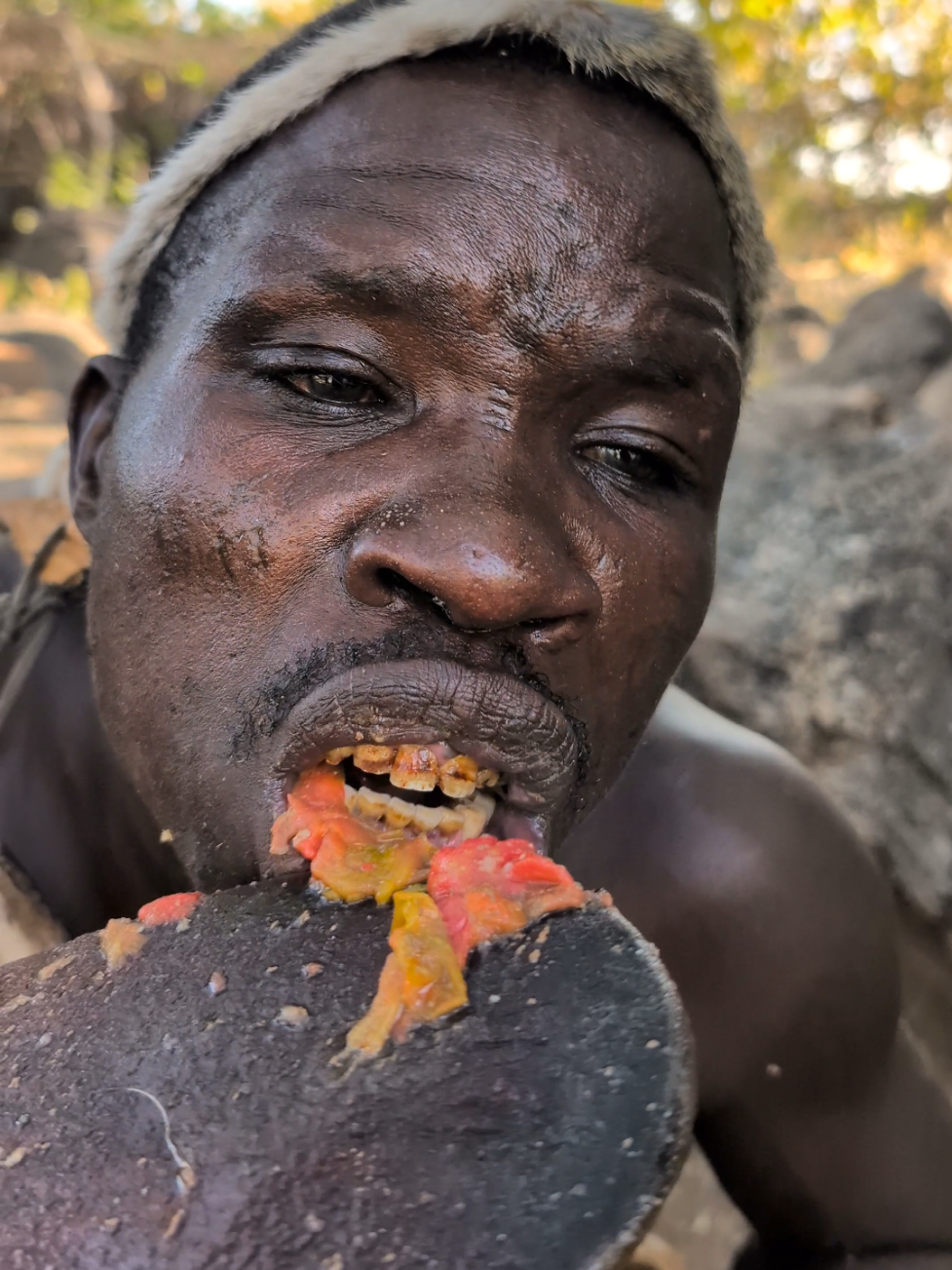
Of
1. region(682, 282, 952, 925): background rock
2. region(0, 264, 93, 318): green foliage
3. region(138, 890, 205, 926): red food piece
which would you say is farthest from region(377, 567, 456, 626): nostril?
region(0, 264, 93, 318): green foliage

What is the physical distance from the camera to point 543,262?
4.19 ft

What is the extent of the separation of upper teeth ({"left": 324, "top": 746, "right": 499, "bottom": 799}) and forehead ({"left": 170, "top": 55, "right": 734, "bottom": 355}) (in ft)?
1.84

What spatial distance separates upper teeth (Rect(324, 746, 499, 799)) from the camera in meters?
1.16

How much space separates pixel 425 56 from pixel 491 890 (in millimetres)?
1175

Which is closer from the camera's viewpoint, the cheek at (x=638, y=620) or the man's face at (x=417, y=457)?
the man's face at (x=417, y=457)

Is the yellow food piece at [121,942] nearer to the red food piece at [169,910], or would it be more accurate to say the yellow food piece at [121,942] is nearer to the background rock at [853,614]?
the red food piece at [169,910]

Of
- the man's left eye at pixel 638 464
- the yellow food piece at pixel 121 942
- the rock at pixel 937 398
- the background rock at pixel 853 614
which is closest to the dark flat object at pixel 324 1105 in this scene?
the yellow food piece at pixel 121 942

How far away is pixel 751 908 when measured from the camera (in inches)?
74.1

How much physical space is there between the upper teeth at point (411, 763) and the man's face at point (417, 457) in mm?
25

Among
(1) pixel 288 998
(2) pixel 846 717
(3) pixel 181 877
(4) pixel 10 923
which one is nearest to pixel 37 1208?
(1) pixel 288 998

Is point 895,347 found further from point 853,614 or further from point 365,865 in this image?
point 365,865

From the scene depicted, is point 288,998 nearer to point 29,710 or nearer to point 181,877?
point 181,877

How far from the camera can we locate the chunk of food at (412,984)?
36.5 inches

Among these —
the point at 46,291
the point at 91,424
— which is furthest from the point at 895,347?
the point at 46,291
